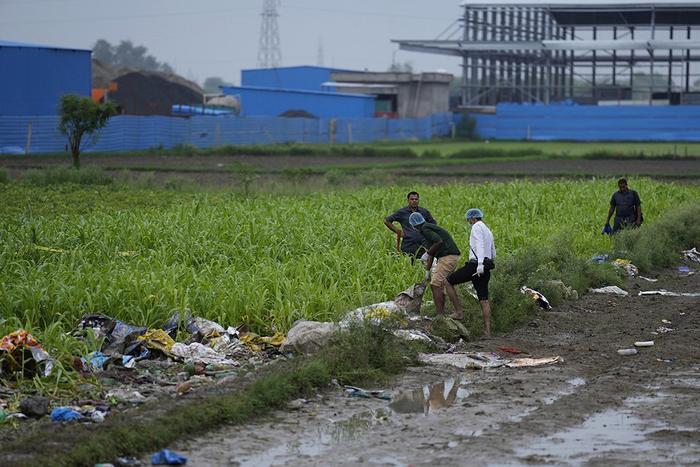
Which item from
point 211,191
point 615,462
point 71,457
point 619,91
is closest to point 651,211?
point 211,191

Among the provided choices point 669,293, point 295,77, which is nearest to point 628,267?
point 669,293

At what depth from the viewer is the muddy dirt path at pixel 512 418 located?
8.45 m

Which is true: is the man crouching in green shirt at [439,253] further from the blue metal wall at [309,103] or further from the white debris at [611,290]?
the blue metal wall at [309,103]

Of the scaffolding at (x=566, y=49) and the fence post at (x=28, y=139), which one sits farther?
the scaffolding at (x=566, y=49)

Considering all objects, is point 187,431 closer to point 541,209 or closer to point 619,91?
point 541,209

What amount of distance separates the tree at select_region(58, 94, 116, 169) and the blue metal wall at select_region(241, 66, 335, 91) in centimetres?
5390

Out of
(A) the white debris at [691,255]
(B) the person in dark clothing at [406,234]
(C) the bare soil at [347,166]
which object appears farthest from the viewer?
(C) the bare soil at [347,166]

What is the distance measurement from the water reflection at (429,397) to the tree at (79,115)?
91.1 feet

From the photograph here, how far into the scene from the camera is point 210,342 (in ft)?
38.9

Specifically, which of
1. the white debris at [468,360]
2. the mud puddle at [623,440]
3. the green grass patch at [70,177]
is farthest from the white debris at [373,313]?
the green grass patch at [70,177]

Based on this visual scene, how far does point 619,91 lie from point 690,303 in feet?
201

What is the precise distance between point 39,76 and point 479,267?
150ft

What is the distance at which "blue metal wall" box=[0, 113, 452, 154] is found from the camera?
48344 millimetres

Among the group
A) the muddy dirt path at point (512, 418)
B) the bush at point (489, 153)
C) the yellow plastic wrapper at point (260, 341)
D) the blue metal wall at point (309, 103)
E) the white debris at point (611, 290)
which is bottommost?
the muddy dirt path at point (512, 418)
